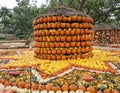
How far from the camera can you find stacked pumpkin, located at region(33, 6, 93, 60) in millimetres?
8109

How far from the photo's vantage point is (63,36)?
812 centimetres

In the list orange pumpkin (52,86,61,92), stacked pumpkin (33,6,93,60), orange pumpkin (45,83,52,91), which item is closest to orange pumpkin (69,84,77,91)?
orange pumpkin (52,86,61,92)

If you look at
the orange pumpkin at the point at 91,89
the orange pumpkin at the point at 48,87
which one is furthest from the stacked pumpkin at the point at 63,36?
the orange pumpkin at the point at 91,89

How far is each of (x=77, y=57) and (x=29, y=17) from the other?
31675 millimetres

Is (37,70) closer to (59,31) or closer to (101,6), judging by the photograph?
(59,31)

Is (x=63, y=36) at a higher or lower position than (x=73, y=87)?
higher

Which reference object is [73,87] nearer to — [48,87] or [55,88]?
[55,88]

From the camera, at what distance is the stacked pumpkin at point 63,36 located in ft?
26.6

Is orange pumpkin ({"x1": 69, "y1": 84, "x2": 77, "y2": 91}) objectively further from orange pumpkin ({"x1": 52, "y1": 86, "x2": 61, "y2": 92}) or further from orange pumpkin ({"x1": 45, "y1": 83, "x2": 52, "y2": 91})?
orange pumpkin ({"x1": 45, "y1": 83, "x2": 52, "y2": 91})

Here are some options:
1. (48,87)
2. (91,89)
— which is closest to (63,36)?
(48,87)

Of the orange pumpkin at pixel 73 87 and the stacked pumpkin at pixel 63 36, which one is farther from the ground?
the stacked pumpkin at pixel 63 36

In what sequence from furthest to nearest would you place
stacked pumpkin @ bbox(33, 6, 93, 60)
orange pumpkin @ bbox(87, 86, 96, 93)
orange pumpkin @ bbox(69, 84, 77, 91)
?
stacked pumpkin @ bbox(33, 6, 93, 60) < orange pumpkin @ bbox(69, 84, 77, 91) < orange pumpkin @ bbox(87, 86, 96, 93)

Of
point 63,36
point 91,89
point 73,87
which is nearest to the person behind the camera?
point 91,89

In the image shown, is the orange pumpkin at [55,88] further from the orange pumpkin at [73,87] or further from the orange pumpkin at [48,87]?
the orange pumpkin at [73,87]
